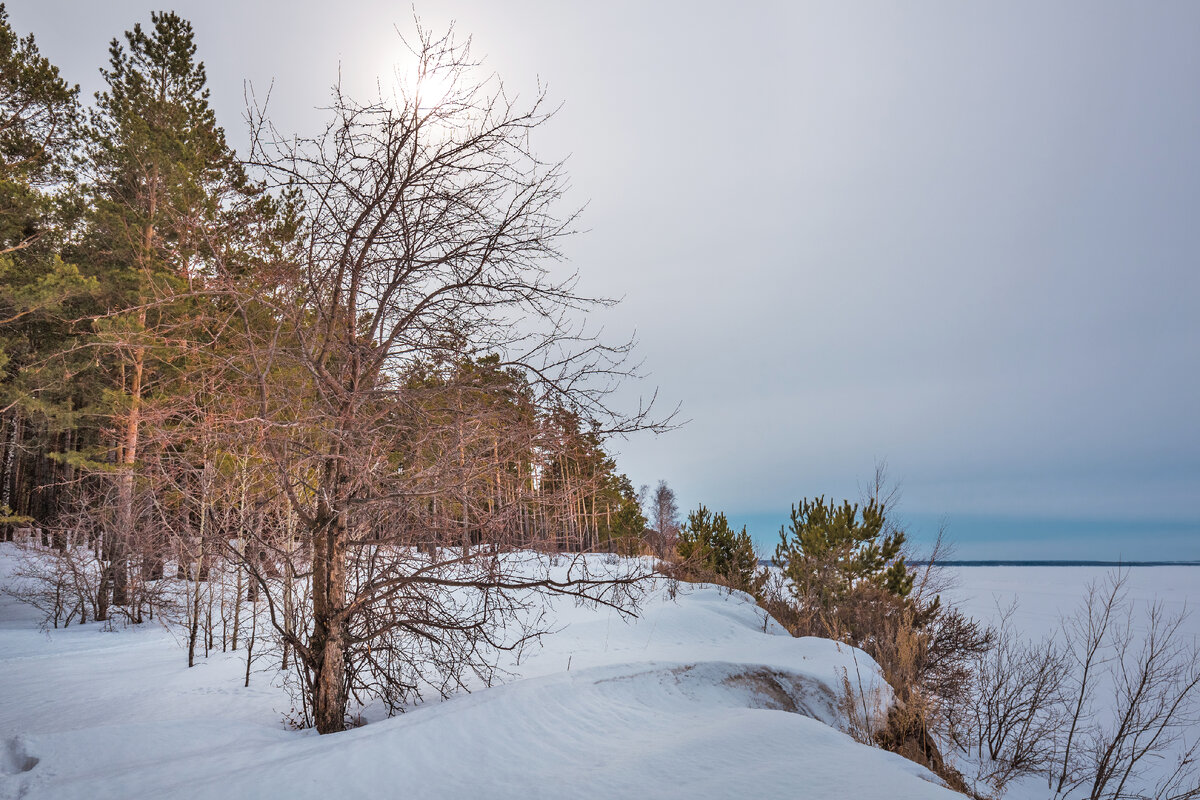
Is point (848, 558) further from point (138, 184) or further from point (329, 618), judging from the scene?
point (138, 184)

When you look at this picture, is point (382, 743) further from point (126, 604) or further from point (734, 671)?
point (126, 604)

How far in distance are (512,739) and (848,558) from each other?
1294 cm

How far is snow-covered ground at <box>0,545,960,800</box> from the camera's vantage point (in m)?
3.83

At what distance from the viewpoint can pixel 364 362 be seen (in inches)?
227

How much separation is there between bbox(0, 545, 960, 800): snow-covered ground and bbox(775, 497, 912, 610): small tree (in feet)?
24.3

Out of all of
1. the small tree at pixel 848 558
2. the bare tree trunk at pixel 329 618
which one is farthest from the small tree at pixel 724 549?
the bare tree trunk at pixel 329 618

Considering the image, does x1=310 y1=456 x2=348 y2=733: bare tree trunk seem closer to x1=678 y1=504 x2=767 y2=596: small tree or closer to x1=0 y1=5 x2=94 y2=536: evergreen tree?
x1=0 y1=5 x2=94 y2=536: evergreen tree

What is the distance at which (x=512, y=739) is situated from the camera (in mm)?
4648

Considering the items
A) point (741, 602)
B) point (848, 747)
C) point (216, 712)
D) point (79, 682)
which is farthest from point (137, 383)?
point (848, 747)

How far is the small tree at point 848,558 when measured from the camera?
1545cm

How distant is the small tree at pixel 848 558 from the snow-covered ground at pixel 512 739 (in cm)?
741

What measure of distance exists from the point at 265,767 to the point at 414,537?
2251mm

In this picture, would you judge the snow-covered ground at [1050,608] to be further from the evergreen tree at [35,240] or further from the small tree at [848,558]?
the evergreen tree at [35,240]

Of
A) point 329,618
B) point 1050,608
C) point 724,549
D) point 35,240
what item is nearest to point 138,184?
point 35,240
